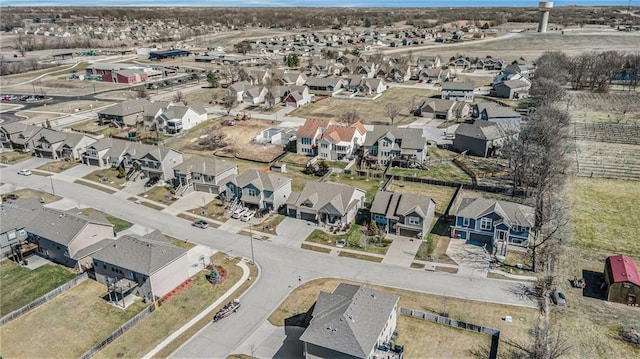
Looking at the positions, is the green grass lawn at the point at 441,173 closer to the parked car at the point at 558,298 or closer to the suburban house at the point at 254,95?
the parked car at the point at 558,298

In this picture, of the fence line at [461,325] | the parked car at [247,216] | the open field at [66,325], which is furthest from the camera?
the parked car at [247,216]

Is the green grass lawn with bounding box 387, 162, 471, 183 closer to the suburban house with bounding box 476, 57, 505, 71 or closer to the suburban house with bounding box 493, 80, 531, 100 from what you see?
the suburban house with bounding box 493, 80, 531, 100

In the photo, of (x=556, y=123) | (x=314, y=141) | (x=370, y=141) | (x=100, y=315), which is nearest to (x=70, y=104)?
(x=314, y=141)

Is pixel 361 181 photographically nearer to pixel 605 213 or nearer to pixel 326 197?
pixel 326 197

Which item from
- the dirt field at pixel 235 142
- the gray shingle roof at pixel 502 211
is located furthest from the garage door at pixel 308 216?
the dirt field at pixel 235 142

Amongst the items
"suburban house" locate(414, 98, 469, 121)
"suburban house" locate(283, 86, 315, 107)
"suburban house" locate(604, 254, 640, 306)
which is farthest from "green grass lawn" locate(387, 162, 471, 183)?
"suburban house" locate(283, 86, 315, 107)

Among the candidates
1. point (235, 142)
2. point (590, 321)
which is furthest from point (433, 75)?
point (590, 321)

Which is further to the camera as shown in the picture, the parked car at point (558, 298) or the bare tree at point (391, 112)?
the bare tree at point (391, 112)
